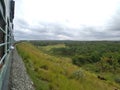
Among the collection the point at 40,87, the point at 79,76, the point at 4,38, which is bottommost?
the point at 79,76

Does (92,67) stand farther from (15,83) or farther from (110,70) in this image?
(15,83)

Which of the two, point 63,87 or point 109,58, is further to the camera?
point 109,58

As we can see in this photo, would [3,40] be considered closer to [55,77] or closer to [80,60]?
[55,77]

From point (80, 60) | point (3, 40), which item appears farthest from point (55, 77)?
point (80, 60)

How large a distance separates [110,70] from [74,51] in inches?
1642

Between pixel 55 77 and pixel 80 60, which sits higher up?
pixel 55 77

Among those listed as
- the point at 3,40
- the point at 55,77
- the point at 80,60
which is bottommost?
the point at 80,60

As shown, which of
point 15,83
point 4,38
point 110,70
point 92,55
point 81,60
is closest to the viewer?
point 4,38

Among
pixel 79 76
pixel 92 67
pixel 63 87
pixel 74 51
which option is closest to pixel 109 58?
pixel 92 67

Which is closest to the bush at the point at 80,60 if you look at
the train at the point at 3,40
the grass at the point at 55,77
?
the grass at the point at 55,77

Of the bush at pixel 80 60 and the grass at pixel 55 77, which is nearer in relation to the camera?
the grass at pixel 55 77

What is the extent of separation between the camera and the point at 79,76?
1486 cm

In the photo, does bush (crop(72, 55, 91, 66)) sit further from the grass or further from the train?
the train

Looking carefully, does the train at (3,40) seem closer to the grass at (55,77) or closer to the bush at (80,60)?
the grass at (55,77)
